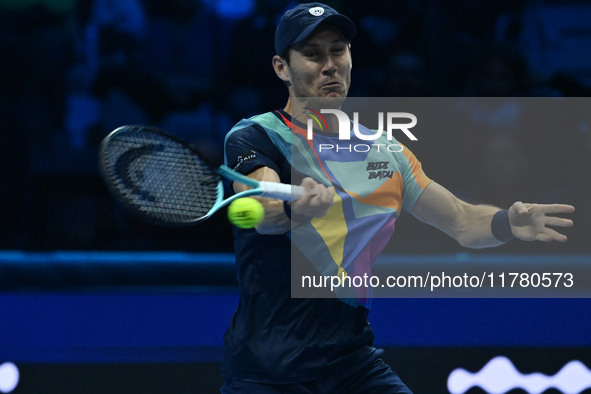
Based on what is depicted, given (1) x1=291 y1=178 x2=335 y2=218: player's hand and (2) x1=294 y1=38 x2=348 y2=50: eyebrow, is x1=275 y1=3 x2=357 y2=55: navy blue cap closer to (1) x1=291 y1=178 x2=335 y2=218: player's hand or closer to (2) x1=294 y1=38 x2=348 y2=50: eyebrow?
(2) x1=294 y1=38 x2=348 y2=50: eyebrow

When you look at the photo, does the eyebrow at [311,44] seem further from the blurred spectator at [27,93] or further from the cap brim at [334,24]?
the blurred spectator at [27,93]

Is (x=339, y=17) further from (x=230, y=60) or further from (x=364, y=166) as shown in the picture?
(x=230, y=60)

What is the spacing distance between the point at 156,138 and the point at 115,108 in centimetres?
184

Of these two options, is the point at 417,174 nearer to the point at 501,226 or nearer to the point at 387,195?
the point at 387,195

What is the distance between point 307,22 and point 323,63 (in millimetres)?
140

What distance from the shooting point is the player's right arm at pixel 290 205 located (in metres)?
2.30

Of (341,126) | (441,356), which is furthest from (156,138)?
(441,356)

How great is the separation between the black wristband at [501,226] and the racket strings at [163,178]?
3.02ft

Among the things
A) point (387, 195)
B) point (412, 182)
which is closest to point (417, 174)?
point (412, 182)

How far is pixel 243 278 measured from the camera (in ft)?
8.66

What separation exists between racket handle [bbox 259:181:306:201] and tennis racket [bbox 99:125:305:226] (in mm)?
108

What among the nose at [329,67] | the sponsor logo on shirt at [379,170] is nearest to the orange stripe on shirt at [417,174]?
the sponsor logo on shirt at [379,170]

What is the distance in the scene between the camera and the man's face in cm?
279

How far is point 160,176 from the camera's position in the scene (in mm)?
2770
